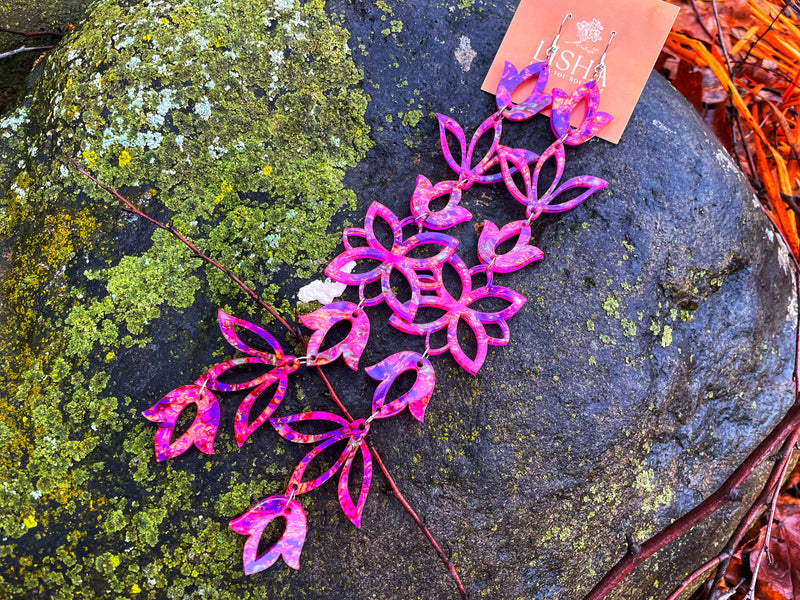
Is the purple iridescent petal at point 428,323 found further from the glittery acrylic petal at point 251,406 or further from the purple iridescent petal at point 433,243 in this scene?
the glittery acrylic petal at point 251,406

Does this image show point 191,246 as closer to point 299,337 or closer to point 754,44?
Result: point 299,337

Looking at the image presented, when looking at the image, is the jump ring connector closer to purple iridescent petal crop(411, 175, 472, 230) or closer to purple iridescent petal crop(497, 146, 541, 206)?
purple iridescent petal crop(497, 146, 541, 206)

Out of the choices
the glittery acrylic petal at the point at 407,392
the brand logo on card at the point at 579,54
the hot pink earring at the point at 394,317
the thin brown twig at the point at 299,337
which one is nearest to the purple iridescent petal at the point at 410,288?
the hot pink earring at the point at 394,317

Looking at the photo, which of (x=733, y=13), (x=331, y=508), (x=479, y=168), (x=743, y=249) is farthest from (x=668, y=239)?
(x=733, y=13)

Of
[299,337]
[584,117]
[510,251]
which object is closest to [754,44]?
[584,117]

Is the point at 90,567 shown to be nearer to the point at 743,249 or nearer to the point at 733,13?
the point at 743,249

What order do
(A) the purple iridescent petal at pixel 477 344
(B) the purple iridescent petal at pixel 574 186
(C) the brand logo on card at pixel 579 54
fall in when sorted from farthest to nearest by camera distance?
(C) the brand logo on card at pixel 579 54, (B) the purple iridescent petal at pixel 574 186, (A) the purple iridescent petal at pixel 477 344

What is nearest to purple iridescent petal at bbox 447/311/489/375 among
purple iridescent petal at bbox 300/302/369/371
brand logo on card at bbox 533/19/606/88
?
purple iridescent petal at bbox 300/302/369/371
